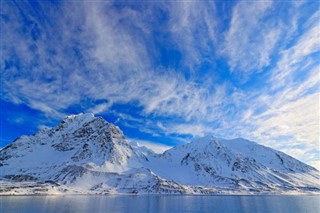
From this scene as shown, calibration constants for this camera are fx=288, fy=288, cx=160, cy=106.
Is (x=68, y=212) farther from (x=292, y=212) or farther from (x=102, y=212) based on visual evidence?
(x=292, y=212)

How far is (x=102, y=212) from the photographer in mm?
161000

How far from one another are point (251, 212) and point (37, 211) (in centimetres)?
12603

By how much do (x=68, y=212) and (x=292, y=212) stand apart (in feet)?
438

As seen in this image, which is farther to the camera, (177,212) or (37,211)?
(177,212)

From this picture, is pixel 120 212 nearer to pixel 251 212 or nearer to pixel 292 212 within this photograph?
pixel 251 212

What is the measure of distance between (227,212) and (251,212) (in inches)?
673

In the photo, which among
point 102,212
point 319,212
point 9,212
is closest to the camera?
point 9,212

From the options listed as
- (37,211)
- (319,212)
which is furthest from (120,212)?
(319,212)

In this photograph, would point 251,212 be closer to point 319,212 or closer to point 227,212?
point 227,212

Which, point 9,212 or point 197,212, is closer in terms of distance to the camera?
point 9,212

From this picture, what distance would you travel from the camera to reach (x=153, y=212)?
6727 inches

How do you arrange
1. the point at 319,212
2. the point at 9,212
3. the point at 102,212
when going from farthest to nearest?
the point at 319,212
the point at 102,212
the point at 9,212

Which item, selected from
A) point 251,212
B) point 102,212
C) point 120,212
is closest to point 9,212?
point 102,212

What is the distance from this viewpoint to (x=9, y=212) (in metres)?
149
